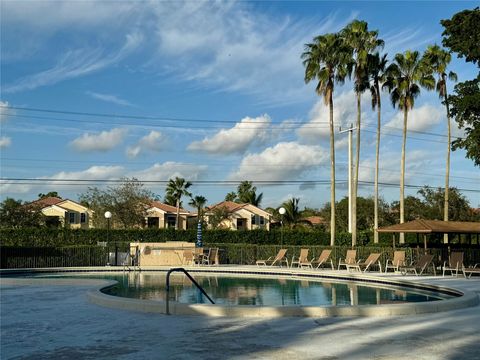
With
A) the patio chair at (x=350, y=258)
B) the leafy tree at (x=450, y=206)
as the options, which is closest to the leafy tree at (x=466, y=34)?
the patio chair at (x=350, y=258)

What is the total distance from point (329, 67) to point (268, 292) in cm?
2292

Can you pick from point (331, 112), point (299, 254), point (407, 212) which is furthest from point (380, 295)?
point (407, 212)

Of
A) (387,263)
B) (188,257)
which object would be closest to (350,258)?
(387,263)

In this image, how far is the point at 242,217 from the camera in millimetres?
75000

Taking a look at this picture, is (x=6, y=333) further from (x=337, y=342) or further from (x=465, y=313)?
(x=465, y=313)

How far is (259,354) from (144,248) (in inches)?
892

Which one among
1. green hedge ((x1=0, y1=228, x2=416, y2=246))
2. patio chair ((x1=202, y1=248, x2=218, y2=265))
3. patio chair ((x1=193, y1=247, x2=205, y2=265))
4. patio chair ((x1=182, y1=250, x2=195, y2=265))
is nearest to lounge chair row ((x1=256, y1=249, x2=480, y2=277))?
patio chair ((x1=202, y1=248, x2=218, y2=265))

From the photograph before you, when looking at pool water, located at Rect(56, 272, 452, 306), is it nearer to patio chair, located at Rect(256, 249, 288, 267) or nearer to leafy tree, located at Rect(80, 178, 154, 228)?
patio chair, located at Rect(256, 249, 288, 267)

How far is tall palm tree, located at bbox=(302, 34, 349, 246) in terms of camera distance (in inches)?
1441

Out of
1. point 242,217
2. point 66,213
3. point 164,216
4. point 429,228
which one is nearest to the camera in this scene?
point 429,228

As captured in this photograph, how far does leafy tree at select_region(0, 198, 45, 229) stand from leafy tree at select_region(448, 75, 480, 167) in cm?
4624

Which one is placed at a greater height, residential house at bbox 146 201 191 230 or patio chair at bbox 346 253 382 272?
residential house at bbox 146 201 191 230

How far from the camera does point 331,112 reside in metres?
37.4

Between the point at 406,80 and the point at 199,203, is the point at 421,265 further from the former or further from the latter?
the point at 199,203
